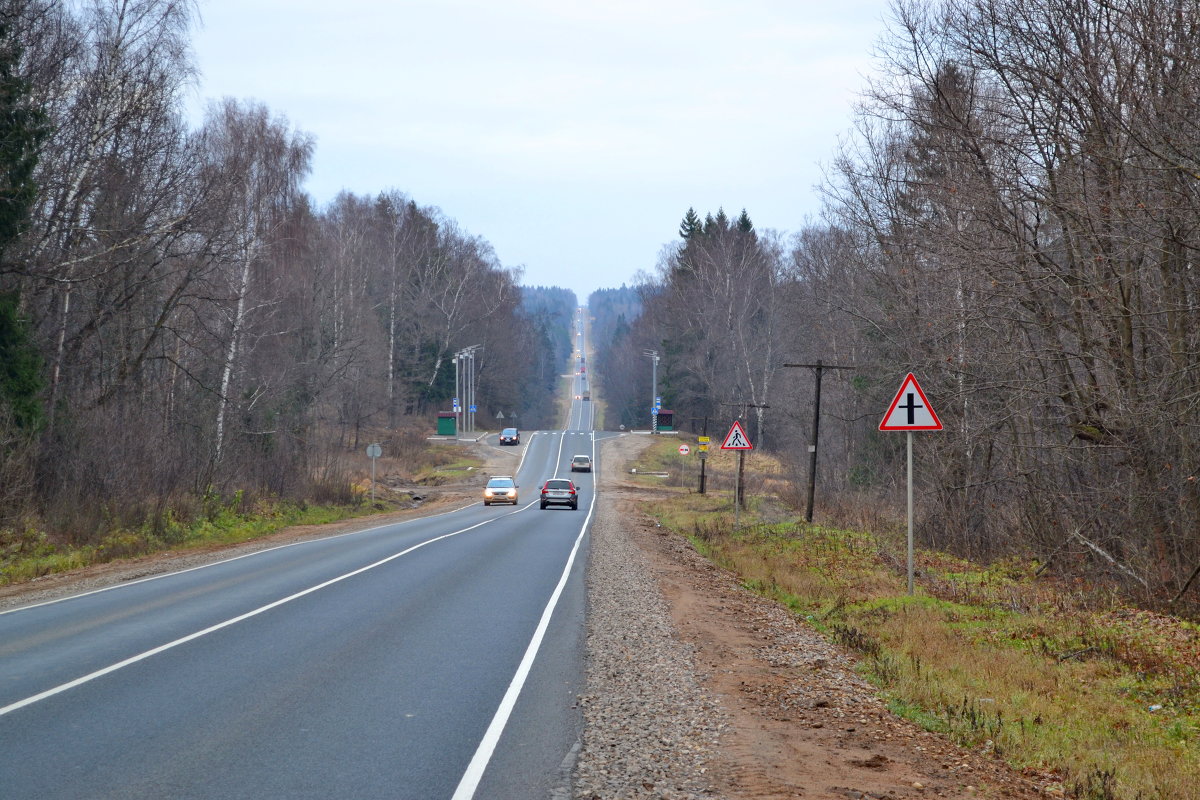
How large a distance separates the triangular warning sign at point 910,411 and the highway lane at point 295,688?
5337mm

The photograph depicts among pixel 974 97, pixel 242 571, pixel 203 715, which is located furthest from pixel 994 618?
pixel 242 571

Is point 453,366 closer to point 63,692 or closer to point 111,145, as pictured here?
point 111,145

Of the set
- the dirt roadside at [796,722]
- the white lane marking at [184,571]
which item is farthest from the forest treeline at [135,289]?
the dirt roadside at [796,722]

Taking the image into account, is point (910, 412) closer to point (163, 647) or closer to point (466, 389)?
point (163, 647)

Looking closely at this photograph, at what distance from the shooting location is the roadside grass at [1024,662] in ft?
24.1

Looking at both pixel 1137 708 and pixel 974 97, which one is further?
pixel 974 97

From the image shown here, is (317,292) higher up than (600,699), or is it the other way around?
(317,292)

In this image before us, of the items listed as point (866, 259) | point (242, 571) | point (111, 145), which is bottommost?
point (242, 571)

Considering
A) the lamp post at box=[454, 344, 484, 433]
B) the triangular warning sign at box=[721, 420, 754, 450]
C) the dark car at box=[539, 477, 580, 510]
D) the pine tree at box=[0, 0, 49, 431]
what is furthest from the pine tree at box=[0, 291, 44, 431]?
the lamp post at box=[454, 344, 484, 433]

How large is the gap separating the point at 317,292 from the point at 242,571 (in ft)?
115

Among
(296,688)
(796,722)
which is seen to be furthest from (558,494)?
(796,722)

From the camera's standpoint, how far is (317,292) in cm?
5138

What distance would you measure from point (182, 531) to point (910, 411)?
19.8 meters

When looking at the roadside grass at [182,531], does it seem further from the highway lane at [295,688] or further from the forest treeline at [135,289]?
the highway lane at [295,688]
